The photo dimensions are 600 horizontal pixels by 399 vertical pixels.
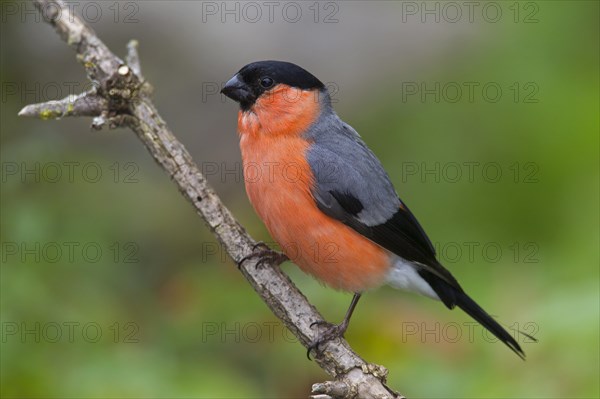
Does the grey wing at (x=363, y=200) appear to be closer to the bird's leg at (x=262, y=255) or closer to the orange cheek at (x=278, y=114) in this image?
the orange cheek at (x=278, y=114)

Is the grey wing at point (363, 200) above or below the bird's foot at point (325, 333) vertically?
above

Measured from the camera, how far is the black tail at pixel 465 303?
429 cm

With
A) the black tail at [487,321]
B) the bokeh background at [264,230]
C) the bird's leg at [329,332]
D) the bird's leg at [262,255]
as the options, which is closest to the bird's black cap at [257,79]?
the bird's leg at [262,255]

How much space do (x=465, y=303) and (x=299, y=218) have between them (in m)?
1.14

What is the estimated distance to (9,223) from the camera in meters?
4.31

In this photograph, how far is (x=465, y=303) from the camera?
14.9 ft

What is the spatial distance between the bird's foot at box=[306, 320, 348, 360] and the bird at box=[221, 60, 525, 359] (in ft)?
0.59

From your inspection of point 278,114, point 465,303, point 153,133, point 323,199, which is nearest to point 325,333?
point 323,199

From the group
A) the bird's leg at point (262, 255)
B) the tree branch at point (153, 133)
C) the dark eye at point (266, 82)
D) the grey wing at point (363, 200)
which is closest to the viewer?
the tree branch at point (153, 133)

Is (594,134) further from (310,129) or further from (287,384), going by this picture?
(287,384)

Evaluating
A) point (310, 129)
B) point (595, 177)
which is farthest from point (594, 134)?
point (310, 129)

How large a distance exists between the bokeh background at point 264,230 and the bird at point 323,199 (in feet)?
0.68

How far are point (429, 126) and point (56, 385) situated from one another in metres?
4.58

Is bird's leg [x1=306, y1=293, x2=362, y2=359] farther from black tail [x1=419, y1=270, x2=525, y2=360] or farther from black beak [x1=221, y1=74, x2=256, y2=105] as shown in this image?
black beak [x1=221, y1=74, x2=256, y2=105]
